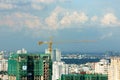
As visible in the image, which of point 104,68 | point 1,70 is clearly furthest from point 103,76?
point 1,70

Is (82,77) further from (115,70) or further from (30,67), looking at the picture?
(30,67)

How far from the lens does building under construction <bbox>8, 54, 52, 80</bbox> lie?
1161 inches

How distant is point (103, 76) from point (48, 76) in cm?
508

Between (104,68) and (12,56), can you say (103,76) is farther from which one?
(104,68)

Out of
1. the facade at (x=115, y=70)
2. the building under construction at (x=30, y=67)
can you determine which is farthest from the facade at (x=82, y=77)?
the building under construction at (x=30, y=67)

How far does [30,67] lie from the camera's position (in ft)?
98.1

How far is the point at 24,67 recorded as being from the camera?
29594 millimetres

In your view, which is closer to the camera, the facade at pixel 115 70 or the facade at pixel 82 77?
the facade at pixel 115 70

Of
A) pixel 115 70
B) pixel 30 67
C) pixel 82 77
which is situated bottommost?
pixel 82 77

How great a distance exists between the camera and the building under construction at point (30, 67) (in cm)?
2950

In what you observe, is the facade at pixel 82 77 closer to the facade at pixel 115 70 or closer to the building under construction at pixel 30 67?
the facade at pixel 115 70

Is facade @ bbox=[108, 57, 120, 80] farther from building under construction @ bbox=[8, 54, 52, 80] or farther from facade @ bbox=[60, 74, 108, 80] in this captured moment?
building under construction @ bbox=[8, 54, 52, 80]

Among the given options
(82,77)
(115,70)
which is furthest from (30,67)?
(115,70)

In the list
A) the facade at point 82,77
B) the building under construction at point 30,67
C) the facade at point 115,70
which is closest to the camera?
the building under construction at point 30,67
